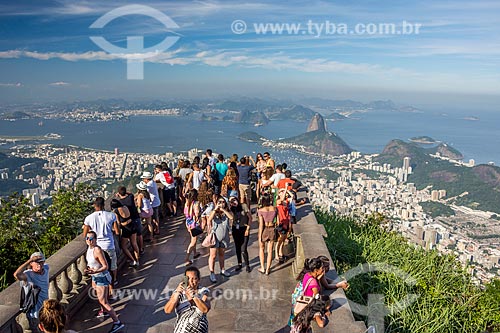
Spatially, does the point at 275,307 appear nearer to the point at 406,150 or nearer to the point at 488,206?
the point at 488,206

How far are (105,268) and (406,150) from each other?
85236 millimetres

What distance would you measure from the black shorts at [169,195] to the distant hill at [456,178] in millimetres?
56273

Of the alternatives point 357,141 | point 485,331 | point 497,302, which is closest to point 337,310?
point 485,331

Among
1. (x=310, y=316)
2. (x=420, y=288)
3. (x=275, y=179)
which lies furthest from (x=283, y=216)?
(x=310, y=316)

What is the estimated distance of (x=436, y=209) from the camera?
5200 centimetres

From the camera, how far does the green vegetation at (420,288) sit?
638 cm

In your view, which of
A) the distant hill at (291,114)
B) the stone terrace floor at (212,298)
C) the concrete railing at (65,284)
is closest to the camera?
the concrete railing at (65,284)

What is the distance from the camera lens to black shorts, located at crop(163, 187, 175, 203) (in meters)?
10.5

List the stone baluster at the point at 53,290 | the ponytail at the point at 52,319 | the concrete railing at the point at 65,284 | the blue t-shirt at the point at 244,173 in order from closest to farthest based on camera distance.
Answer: the ponytail at the point at 52,319
the concrete railing at the point at 65,284
the stone baluster at the point at 53,290
the blue t-shirt at the point at 244,173

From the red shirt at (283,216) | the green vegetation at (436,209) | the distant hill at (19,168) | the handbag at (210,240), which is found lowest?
the green vegetation at (436,209)

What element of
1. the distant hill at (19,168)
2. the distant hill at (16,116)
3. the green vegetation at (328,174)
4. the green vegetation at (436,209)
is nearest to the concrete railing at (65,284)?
the distant hill at (19,168)

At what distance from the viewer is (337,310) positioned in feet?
17.4

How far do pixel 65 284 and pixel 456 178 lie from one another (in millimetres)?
71544

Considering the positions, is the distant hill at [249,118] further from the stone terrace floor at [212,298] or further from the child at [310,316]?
the child at [310,316]
